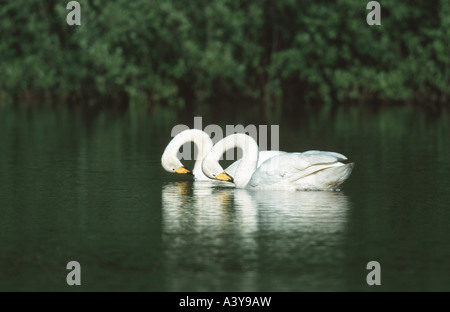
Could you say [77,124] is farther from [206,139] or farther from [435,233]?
[435,233]

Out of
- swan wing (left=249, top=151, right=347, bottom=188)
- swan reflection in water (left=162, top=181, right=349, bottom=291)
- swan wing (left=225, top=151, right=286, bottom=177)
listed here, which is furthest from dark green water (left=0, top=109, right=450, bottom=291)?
swan wing (left=225, top=151, right=286, bottom=177)

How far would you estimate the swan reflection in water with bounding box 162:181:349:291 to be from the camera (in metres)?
10.1

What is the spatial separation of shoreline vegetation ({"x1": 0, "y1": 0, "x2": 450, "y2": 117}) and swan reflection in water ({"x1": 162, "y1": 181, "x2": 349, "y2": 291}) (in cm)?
2684

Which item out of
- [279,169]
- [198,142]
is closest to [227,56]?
[198,142]

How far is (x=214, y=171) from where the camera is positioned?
16141mm

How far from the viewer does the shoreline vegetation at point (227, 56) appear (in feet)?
140

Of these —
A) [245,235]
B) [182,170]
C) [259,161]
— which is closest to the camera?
[245,235]

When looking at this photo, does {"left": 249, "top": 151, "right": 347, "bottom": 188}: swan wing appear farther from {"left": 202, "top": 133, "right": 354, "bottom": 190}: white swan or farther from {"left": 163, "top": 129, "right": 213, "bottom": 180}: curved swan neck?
{"left": 163, "top": 129, "right": 213, "bottom": 180}: curved swan neck

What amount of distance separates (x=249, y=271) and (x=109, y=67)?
32.5 meters

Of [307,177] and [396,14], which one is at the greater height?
[396,14]

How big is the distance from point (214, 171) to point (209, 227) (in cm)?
370

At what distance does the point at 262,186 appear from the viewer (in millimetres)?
15656

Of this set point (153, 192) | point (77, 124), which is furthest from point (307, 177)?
point (77, 124)

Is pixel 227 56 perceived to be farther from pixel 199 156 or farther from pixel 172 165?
pixel 172 165
